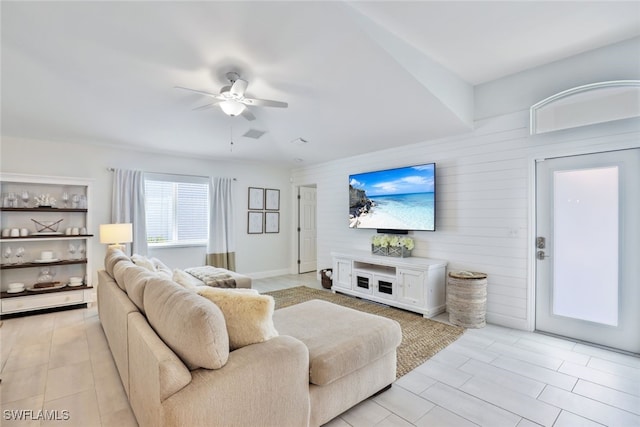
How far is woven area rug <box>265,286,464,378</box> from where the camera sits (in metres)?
2.90

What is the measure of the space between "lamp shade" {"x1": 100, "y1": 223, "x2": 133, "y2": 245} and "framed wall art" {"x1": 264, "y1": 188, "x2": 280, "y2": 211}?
2.88m

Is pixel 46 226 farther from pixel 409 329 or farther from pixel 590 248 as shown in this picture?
pixel 590 248

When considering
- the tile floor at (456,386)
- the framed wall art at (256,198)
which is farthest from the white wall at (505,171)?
the framed wall art at (256,198)

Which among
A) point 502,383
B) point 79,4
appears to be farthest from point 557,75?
point 79,4

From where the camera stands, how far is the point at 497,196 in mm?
3799

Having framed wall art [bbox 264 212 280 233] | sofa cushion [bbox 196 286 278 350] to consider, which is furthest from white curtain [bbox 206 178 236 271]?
sofa cushion [bbox 196 286 278 350]

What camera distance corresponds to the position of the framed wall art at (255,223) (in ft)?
21.3

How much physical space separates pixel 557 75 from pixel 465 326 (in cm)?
299

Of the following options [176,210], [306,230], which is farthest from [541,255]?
[176,210]

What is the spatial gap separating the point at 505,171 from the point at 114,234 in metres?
5.23

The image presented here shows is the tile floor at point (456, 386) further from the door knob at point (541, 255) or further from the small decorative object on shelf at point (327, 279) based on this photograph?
the small decorative object on shelf at point (327, 279)

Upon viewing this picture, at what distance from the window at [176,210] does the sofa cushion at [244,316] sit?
4248 millimetres

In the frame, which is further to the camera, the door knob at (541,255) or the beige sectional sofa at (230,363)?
the door knob at (541,255)

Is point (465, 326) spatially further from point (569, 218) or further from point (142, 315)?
point (142, 315)
